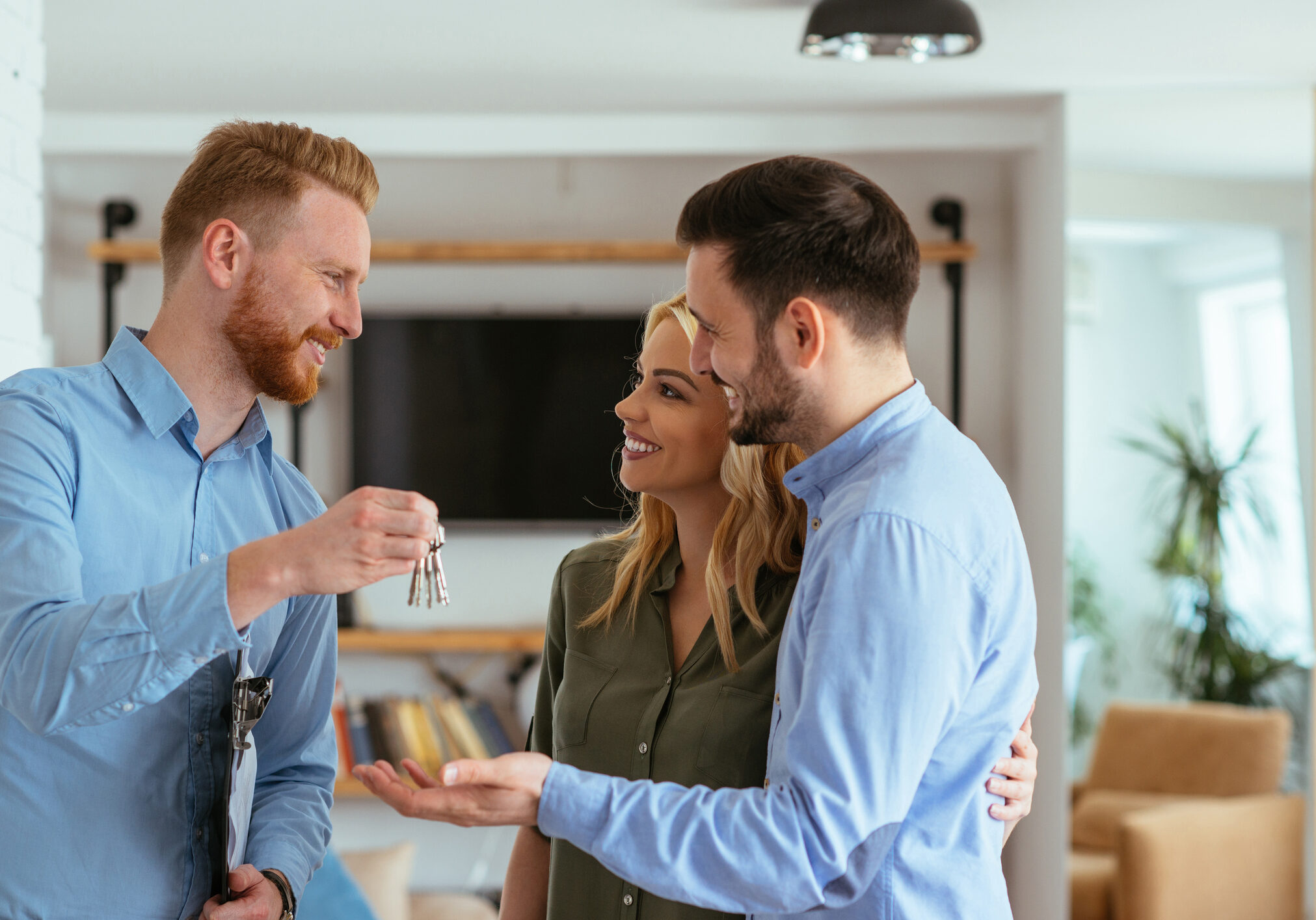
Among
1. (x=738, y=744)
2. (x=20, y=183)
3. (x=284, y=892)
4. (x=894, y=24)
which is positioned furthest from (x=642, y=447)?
(x=894, y=24)

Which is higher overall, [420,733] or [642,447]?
[642,447]

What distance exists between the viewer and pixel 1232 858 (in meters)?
3.65

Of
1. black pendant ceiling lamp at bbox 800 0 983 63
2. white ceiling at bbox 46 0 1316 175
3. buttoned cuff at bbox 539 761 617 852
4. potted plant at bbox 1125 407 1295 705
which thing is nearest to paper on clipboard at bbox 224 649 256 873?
buttoned cuff at bbox 539 761 617 852

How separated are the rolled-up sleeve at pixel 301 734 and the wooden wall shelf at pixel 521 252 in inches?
98.7

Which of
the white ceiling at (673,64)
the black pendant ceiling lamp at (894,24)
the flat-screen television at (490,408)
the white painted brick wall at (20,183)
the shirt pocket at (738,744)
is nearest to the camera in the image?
the shirt pocket at (738,744)

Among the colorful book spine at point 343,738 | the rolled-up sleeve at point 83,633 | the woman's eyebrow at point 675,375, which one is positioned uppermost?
the woman's eyebrow at point 675,375

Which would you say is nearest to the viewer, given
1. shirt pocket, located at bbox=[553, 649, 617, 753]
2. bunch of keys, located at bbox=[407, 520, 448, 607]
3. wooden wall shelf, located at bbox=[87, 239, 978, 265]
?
bunch of keys, located at bbox=[407, 520, 448, 607]

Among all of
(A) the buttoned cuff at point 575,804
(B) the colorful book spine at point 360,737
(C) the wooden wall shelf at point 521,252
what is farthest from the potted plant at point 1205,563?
(A) the buttoned cuff at point 575,804

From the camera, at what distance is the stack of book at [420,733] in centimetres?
384

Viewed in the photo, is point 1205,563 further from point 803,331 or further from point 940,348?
point 803,331

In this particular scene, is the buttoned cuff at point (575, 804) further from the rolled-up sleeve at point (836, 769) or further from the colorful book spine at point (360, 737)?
the colorful book spine at point (360, 737)

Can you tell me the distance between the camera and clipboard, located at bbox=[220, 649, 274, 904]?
3.90 feet

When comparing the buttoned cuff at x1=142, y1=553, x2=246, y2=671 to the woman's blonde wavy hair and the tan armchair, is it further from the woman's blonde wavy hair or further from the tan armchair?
the tan armchair

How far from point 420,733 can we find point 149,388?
9.18ft
